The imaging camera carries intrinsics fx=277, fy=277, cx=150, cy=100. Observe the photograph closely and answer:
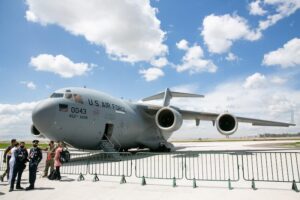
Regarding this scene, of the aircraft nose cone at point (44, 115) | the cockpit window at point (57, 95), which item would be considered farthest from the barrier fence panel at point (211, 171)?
the cockpit window at point (57, 95)

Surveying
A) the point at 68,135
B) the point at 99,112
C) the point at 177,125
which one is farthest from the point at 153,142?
the point at 68,135

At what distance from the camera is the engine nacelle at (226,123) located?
17.6 meters

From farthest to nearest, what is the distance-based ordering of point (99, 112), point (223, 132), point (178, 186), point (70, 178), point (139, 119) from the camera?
point (139, 119), point (223, 132), point (99, 112), point (70, 178), point (178, 186)

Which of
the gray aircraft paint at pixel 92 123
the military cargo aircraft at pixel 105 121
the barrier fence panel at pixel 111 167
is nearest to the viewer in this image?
the barrier fence panel at pixel 111 167

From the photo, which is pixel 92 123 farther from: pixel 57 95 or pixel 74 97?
pixel 57 95

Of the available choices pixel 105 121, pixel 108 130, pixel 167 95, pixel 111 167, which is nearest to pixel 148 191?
pixel 111 167

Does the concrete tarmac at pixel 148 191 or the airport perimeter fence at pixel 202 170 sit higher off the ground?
the airport perimeter fence at pixel 202 170

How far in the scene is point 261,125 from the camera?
2244 centimetres

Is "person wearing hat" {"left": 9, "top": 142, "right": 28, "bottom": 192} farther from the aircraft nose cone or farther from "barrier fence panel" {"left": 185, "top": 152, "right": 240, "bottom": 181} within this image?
"barrier fence panel" {"left": 185, "top": 152, "right": 240, "bottom": 181}

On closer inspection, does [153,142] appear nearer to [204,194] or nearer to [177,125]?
[177,125]

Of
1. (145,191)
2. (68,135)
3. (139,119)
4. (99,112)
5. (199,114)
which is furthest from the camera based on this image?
(199,114)

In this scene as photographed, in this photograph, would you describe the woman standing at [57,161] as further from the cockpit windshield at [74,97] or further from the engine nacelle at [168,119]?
the engine nacelle at [168,119]

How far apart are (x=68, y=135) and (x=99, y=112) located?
7.54 feet

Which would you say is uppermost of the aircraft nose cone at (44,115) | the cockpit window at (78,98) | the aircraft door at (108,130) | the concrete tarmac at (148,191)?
the cockpit window at (78,98)
